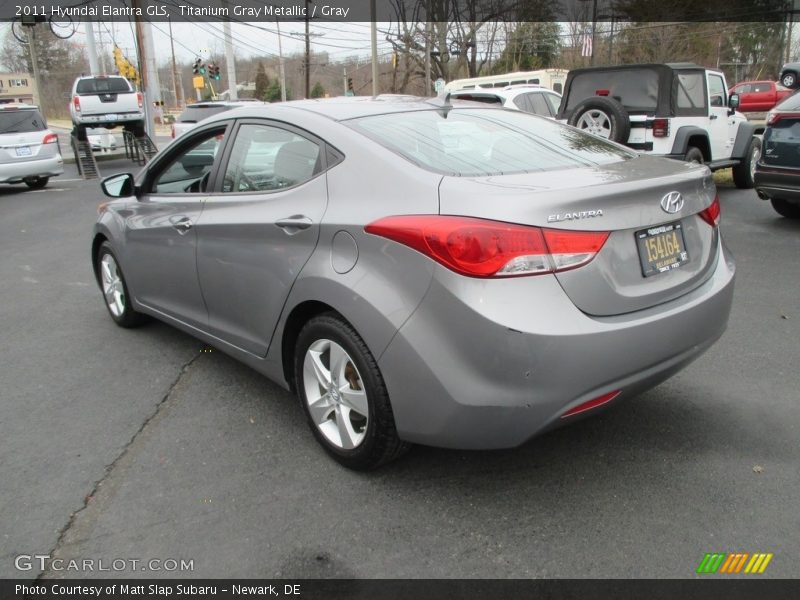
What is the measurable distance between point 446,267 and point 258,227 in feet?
4.04

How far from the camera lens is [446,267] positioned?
7.85 feet

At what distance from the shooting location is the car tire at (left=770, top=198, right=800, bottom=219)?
8445mm

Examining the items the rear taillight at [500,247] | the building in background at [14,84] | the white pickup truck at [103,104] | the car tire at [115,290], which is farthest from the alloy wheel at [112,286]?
the building in background at [14,84]

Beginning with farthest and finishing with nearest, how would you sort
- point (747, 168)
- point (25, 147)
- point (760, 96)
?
point (760, 96)
point (25, 147)
point (747, 168)

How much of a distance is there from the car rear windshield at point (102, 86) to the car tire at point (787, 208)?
17.9 metres

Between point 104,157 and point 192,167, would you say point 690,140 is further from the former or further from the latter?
point 104,157

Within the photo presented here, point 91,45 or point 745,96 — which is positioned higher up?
point 91,45

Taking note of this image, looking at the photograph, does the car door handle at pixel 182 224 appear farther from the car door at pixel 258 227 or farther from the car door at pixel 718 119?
the car door at pixel 718 119

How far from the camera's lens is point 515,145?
10.5ft

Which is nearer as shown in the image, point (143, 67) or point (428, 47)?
point (143, 67)

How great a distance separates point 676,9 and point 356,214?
40935 millimetres

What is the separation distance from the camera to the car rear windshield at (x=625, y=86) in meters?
9.20

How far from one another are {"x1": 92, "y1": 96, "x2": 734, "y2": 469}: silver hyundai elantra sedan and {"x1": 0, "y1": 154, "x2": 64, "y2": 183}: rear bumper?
13000 millimetres

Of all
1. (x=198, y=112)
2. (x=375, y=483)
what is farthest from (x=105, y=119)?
(x=375, y=483)
